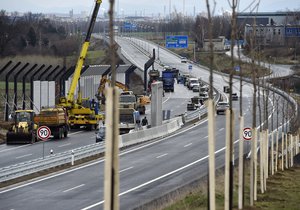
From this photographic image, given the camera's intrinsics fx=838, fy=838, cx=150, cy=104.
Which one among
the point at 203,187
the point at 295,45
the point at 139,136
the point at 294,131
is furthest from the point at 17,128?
the point at 295,45

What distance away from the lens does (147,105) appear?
85.5 metres

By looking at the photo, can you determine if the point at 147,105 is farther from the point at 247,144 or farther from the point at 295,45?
the point at 247,144

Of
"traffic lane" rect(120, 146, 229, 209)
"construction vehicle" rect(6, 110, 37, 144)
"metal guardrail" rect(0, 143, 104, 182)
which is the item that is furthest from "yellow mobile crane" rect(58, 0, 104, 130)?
"traffic lane" rect(120, 146, 229, 209)

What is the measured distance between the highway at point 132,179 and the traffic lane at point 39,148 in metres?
3.77

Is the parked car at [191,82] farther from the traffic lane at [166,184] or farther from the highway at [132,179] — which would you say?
the traffic lane at [166,184]

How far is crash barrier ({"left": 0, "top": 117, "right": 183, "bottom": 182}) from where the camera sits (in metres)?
33.2

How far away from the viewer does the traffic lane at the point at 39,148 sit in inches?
1623

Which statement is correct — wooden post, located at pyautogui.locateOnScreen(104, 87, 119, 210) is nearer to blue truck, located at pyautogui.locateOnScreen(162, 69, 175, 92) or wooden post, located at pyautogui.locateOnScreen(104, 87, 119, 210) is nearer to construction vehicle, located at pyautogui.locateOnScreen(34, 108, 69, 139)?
construction vehicle, located at pyautogui.locateOnScreen(34, 108, 69, 139)

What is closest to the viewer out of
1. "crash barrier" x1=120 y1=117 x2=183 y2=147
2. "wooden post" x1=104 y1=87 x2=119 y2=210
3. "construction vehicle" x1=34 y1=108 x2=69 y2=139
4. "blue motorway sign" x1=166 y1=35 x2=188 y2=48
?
"wooden post" x1=104 y1=87 x2=119 y2=210

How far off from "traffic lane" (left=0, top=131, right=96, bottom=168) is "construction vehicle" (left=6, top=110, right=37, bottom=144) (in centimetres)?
58

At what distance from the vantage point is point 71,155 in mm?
38219

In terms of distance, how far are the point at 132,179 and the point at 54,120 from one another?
18.6 metres

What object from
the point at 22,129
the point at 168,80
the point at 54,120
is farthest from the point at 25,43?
the point at 22,129

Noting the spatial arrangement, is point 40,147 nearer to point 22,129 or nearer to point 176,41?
point 22,129
